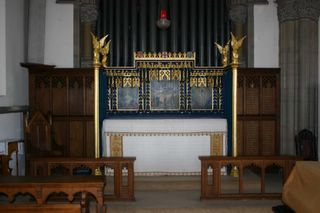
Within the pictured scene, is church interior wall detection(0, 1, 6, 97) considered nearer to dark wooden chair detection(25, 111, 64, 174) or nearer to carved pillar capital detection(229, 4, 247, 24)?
dark wooden chair detection(25, 111, 64, 174)

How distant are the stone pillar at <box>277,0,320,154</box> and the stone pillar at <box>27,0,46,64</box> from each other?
459 centimetres

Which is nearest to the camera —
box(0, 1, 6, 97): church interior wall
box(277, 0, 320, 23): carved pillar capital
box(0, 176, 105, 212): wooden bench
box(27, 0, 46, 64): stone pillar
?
box(0, 176, 105, 212): wooden bench

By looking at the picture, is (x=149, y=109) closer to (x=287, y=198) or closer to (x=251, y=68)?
(x=251, y=68)

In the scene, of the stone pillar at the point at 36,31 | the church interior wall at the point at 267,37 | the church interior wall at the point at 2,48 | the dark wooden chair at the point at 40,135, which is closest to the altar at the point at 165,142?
the dark wooden chair at the point at 40,135

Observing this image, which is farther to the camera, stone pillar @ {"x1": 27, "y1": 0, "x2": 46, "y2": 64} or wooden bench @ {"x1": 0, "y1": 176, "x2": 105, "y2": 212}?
stone pillar @ {"x1": 27, "y1": 0, "x2": 46, "y2": 64}

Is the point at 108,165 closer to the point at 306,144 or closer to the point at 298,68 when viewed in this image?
the point at 306,144

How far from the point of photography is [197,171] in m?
6.59

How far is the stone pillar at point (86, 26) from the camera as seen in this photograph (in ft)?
27.7

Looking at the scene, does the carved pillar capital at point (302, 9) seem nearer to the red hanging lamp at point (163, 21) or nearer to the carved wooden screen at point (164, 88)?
the carved wooden screen at point (164, 88)

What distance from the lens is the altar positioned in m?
6.57

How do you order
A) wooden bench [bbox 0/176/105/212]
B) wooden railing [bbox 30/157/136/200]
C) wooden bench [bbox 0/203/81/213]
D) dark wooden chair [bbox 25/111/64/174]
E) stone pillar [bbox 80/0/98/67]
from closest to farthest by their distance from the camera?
wooden bench [bbox 0/203/81/213]
wooden bench [bbox 0/176/105/212]
wooden railing [bbox 30/157/136/200]
dark wooden chair [bbox 25/111/64/174]
stone pillar [bbox 80/0/98/67]

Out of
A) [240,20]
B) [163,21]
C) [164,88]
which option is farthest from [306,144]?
[163,21]

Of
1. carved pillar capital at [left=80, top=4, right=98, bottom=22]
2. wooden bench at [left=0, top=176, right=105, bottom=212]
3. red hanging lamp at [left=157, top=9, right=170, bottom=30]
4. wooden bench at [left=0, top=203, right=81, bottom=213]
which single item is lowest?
wooden bench at [left=0, top=203, right=81, bottom=213]

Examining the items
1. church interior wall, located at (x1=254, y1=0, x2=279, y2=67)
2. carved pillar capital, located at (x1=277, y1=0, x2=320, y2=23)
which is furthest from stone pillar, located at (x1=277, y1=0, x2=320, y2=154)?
church interior wall, located at (x1=254, y1=0, x2=279, y2=67)
